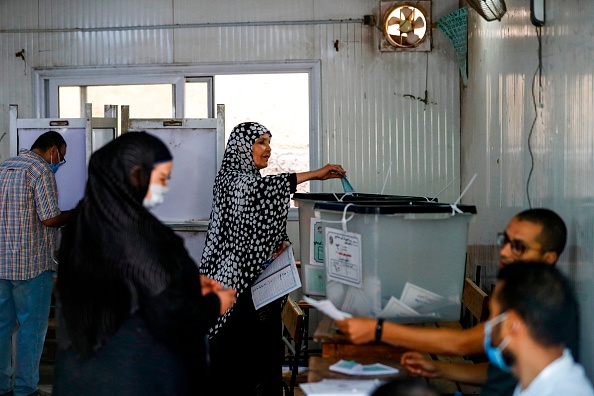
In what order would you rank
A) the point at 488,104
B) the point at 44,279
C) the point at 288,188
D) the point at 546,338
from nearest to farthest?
the point at 546,338 → the point at 288,188 → the point at 488,104 → the point at 44,279

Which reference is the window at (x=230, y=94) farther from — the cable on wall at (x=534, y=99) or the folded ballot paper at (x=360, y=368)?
the folded ballot paper at (x=360, y=368)

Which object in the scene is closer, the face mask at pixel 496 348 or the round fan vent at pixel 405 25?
the face mask at pixel 496 348

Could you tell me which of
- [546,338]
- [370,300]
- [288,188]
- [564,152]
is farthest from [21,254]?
[546,338]

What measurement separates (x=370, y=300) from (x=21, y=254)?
3054 mm

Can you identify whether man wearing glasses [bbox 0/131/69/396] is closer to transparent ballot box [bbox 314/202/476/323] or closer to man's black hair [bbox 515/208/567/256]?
transparent ballot box [bbox 314/202/476/323]

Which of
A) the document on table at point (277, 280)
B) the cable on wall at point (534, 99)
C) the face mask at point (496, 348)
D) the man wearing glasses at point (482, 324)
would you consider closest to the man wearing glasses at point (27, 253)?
the document on table at point (277, 280)

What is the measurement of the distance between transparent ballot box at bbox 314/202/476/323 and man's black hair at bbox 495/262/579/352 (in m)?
0.78

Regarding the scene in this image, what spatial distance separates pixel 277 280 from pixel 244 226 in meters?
0.34

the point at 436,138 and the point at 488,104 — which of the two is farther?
the point at 436,138

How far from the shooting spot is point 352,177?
257 inches

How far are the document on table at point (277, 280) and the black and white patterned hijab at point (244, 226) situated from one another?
5cm

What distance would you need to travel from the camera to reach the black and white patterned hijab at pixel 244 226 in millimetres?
4336

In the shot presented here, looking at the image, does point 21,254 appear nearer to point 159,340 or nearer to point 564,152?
point 159,340

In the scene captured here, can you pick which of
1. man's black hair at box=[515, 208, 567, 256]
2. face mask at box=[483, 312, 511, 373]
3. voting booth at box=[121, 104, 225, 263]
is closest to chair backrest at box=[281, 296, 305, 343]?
voting booth at box=[121, 104, 225, 263]
